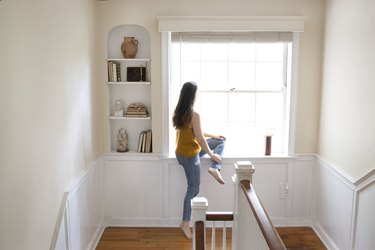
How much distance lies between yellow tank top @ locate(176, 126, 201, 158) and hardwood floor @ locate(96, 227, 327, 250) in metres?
0.94

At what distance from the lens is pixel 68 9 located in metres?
2.92

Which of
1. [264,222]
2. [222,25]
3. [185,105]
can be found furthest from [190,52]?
[264,222]

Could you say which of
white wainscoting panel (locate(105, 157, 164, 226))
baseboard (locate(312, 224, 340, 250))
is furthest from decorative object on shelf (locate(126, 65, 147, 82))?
baseboard (locate(312, 224, 340, 250))

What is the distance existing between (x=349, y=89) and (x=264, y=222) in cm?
199

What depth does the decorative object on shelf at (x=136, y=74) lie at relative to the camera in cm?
398

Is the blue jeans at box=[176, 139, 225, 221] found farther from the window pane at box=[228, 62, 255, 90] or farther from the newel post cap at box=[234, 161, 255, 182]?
the newel post cap at box=[234, 161, 255, 182]

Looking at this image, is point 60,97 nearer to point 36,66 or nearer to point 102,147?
point 36,66

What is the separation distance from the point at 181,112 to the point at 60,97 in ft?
4.11

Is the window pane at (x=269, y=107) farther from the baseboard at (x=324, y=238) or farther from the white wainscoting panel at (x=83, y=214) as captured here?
the white wainscoting panel at (x=83, y=214)

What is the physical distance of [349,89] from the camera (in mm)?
3244

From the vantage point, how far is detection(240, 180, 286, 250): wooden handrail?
1.55 m

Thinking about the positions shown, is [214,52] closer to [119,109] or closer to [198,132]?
[198,132]

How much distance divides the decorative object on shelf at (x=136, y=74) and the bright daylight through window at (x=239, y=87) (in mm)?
323

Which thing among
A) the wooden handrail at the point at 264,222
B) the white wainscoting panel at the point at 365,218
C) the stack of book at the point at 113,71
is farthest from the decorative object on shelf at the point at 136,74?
the white wainscoting panel at the point at 365,218
